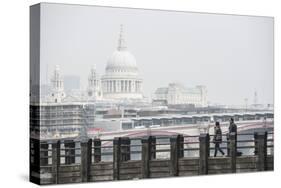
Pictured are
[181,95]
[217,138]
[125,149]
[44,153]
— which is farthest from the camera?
[217,138]

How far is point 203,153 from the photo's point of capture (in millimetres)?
12891

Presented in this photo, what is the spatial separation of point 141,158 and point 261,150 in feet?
7.22

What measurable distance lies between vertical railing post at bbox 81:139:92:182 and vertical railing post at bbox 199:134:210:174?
1898 mm

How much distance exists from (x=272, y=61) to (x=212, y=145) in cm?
180

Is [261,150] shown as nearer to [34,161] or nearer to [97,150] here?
[97,150]

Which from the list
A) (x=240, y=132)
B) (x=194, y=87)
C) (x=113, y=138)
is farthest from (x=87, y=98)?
(x=240, y=132)

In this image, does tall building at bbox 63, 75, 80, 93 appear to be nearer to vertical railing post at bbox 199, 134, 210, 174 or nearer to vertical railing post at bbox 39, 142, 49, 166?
vertical railing post at bbox 39, 142, 49, 166

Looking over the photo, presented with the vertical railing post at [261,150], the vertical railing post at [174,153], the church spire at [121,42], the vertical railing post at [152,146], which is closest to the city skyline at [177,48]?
the church spire at [121,42]

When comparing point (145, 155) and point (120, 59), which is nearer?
point (120, 59)

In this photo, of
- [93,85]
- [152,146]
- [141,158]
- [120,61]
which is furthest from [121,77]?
[141,158]

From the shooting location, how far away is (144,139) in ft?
40.7

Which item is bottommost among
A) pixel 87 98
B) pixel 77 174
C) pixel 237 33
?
pixel 77 174

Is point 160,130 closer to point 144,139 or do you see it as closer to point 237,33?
point 144,139

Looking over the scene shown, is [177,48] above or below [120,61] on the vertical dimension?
above
